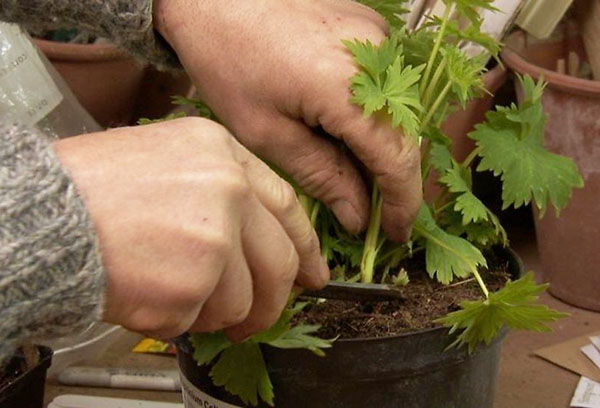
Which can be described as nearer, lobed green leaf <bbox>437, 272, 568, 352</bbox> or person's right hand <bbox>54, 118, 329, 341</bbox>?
person's right hand <bbox>54, 118, 329, 341</bbox>

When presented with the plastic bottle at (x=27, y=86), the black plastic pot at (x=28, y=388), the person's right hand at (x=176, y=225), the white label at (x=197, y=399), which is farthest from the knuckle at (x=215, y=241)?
the plastic bottle at (x=27, y=86)

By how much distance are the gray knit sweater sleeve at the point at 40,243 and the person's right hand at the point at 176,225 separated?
1cm

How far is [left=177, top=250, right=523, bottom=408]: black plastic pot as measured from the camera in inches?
25.6

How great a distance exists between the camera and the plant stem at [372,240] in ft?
2.45

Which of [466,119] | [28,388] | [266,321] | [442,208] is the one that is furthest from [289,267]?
[466,119]

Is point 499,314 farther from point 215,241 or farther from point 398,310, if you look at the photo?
point 215,241

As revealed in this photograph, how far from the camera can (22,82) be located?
126cm

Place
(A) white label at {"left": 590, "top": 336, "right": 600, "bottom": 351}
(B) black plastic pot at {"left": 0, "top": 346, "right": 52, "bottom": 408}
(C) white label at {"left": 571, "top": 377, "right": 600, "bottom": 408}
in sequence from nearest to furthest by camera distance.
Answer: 1. (B) black plastic pot at {"left": 0, "top": 346, "right": 52, "bottom": 408}
2. (C) white label at {"left": 571, "top": 377, "right": 600, "bottom": 408}
3. (A) white label at {"left": 590, "top": 336, "right": 600, "bottom": 351}

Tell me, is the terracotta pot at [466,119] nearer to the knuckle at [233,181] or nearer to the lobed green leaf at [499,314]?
the lobed green leaf at [499,314]

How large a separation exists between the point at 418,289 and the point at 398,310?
0.05m

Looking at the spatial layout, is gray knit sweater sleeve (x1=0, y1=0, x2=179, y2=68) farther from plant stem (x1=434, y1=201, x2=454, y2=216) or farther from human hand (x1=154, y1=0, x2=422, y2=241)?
plant stem (x1=434, y1=201, x2=454, y2=216)

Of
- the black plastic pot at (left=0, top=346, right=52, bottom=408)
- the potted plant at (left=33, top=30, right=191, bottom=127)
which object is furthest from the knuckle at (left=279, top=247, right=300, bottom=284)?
the potted plant at (left=33, top=30, right=191, bottom=127)

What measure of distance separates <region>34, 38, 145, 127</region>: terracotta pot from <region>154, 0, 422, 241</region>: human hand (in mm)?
739

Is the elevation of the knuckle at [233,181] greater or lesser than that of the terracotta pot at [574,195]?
greater
